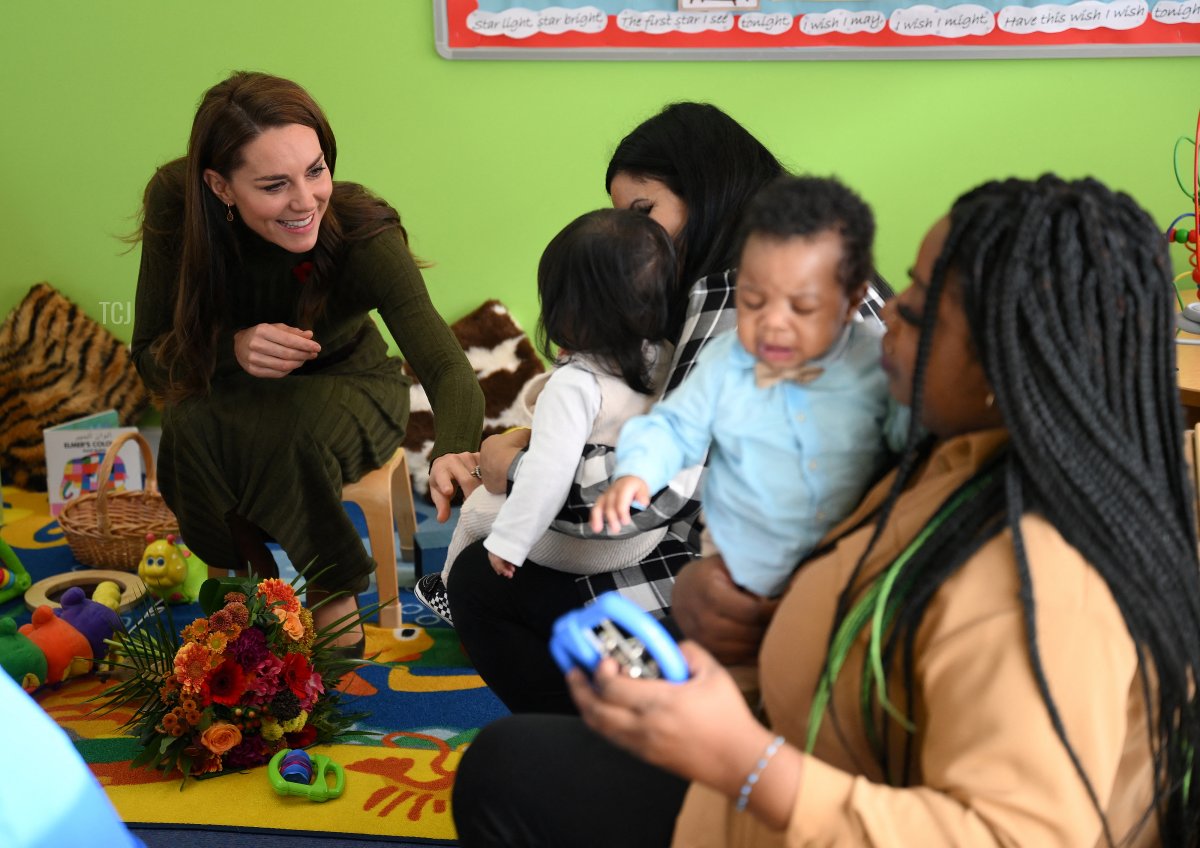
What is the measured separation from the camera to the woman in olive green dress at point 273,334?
213 cm

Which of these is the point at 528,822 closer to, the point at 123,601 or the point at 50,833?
the point at 50,833

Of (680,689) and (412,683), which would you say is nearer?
(680,689)

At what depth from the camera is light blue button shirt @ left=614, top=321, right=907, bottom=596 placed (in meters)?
1.06

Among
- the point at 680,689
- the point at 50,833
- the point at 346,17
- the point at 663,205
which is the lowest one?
the point at 50,833

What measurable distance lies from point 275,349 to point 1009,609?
1.66 metres

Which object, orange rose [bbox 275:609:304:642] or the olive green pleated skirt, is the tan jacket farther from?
the olive green pleated skirt

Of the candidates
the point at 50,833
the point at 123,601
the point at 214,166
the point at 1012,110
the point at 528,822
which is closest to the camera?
the point at 50,833

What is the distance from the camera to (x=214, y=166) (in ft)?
7.00

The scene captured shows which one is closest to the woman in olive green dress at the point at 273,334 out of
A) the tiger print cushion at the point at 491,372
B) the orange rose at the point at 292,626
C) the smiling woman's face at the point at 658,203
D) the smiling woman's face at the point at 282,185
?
the smiling woman's face at the point at 282,185

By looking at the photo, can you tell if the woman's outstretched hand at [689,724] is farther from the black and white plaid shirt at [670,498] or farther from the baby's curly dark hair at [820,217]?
the black and white plaid shirt at [670,498]

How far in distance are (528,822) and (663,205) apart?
2.89 feet

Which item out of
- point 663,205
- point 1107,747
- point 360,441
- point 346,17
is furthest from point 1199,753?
point 346,17

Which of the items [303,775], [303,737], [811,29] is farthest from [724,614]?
[811,29]

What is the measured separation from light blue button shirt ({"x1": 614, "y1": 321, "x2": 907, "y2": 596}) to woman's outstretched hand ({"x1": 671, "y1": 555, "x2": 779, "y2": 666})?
0.02 m
